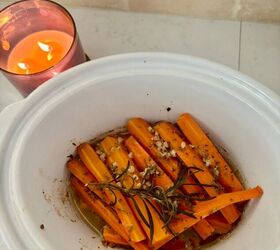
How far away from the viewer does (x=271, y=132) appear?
25.0 inches

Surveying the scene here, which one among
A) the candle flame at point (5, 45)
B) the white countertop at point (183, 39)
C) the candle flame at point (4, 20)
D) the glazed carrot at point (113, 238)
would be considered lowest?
the glazed carrot at point (113, 238)

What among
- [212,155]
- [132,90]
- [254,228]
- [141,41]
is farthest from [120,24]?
[254,228]

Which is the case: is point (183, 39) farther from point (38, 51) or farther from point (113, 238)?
point (113, 238)

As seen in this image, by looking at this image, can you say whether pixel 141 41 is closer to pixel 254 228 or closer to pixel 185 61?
pixel 185 61

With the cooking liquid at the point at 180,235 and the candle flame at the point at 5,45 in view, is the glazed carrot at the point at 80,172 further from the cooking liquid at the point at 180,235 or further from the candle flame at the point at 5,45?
the candle flame at the point at 5,45

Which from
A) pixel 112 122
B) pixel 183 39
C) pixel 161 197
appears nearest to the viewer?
pixel 161 197

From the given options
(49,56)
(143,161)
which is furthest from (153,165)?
(49,56)

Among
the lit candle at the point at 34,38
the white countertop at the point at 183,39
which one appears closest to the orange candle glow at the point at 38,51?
the lit candle at the point at 34,38

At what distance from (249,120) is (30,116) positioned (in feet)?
1.01

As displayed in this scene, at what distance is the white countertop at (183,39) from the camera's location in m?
0.86

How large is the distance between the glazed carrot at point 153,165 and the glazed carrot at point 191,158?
0.11 ft

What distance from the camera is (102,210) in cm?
70

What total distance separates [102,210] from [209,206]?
16 centimetres

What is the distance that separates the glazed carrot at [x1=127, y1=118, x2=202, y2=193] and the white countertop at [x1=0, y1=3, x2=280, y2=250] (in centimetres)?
20
